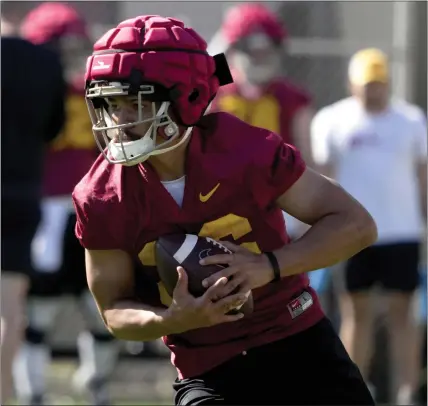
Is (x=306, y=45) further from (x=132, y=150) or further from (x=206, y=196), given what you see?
(x=132, y=150)

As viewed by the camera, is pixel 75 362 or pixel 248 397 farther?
pixel 75 362

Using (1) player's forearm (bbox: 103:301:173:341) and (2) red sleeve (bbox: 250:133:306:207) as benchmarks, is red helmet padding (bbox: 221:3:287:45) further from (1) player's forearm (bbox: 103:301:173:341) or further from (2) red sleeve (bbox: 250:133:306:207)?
(1) player's forearm (bbox: 103:301:173:341)

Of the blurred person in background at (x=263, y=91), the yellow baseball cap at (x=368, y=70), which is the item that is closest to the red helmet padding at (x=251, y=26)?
the blurred person in background at (x=263, y=91)

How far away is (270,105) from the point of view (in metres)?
6.42

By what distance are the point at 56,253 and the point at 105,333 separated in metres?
0.50

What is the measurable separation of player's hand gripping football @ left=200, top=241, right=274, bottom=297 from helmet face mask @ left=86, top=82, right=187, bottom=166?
0.33 meters

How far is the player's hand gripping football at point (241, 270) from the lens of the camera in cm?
307

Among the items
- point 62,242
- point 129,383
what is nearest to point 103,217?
point 62,242

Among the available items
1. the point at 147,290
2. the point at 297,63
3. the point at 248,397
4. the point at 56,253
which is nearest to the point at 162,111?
the point at 147,290

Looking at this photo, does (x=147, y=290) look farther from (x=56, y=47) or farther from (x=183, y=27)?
(x=56, y=47)

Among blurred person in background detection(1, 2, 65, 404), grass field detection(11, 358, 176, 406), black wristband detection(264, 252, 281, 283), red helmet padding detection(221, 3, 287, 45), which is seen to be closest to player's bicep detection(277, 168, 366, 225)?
black wristband detection(264, 252, 281, 283)

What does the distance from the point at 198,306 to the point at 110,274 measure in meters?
0.39

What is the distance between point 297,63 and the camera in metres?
8.17

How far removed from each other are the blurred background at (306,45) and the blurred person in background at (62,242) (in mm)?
835
